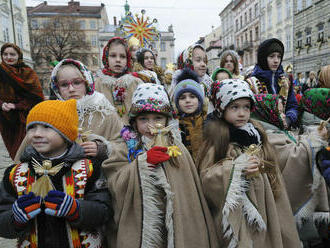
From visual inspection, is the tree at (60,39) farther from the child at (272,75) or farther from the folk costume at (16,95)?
the child at (272,75)

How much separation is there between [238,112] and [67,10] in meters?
66.1

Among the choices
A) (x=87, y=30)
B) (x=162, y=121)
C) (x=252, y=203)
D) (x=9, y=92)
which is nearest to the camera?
(x=252, y=203)

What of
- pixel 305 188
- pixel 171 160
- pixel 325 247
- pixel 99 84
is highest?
pixel 99 84

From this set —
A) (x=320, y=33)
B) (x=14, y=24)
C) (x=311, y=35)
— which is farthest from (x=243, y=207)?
(x=14, y=24)

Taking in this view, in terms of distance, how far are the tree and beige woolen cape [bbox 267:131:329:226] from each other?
37142mm

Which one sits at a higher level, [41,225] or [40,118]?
[40,118]

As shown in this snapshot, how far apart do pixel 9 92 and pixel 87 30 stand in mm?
58835

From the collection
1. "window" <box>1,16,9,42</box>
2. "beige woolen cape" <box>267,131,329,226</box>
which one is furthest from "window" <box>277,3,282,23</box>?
"beige woolen cape" <box>267,131,329,226</box>

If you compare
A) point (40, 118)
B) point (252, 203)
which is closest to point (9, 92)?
point (40, 118)

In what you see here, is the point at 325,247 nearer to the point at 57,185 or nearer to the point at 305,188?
the point at 305,188

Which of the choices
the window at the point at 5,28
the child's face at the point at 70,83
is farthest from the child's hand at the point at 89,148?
the window at the point at 5,28

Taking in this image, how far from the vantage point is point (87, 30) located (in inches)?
2269

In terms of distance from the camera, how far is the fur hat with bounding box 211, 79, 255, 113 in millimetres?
2047

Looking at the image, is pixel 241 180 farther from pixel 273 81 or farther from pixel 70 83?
pixel 273 81
